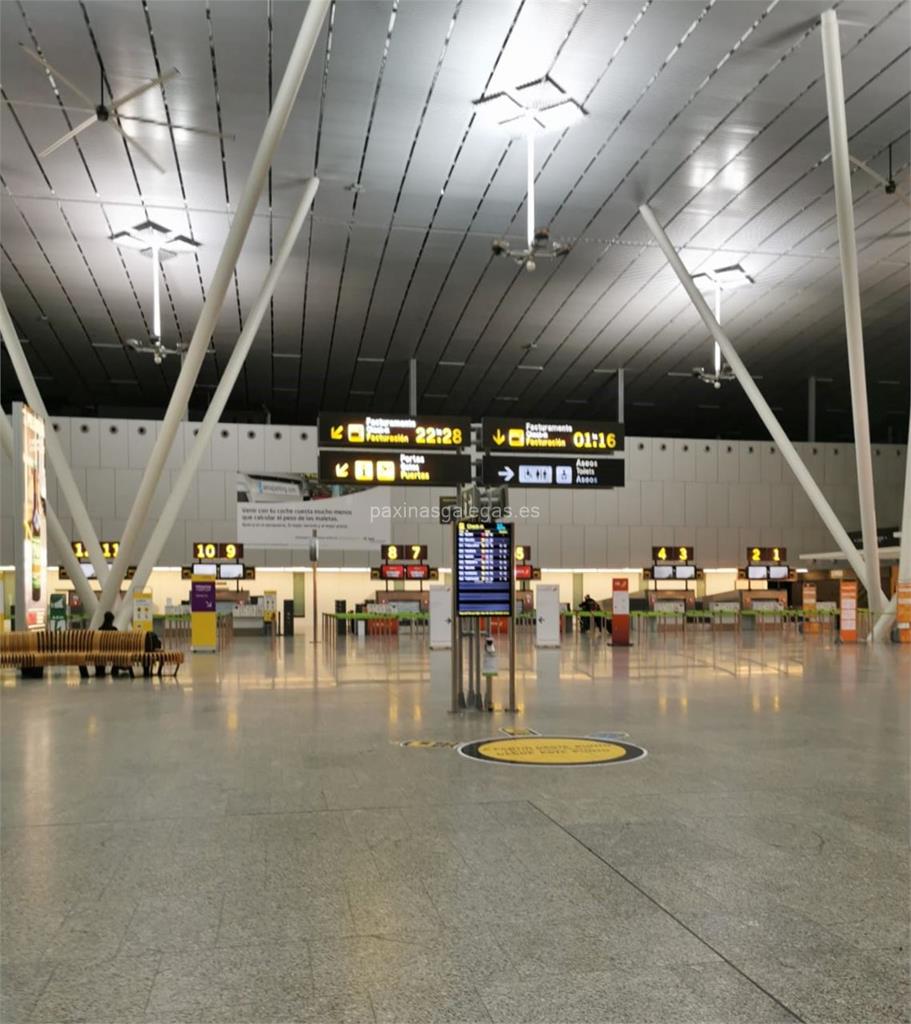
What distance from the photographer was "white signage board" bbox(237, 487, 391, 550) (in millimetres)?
22328

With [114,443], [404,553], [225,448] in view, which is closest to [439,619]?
[404,553]

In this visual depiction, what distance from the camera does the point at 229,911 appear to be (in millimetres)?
4238

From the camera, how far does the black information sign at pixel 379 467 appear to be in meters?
18.6

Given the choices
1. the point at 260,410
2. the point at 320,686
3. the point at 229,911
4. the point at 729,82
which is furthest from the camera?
the point at 260,410

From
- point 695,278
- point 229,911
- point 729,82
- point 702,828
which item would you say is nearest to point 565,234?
point 695,278

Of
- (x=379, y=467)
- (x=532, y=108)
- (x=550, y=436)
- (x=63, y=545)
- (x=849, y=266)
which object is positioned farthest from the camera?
(x=550, y=436)

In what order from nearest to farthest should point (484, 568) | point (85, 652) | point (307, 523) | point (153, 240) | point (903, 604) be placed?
point (484, 568), point (85, 652), point (307, 523), point (903, 604), point (153, 240)

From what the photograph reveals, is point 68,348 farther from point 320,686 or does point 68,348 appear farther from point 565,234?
point 320,686

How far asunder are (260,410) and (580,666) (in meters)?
28.9

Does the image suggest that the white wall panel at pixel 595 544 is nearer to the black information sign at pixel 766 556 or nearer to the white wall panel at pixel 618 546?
the white wall panel at pixel 618 546

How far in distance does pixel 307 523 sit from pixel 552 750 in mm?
14842

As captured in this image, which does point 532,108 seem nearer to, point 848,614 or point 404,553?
point 848,614

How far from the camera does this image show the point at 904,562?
22969 millimetres

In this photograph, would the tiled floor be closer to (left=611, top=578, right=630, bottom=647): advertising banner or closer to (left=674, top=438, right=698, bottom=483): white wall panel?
(left=611, top=578, right=630, bottom=647): advertising banner
